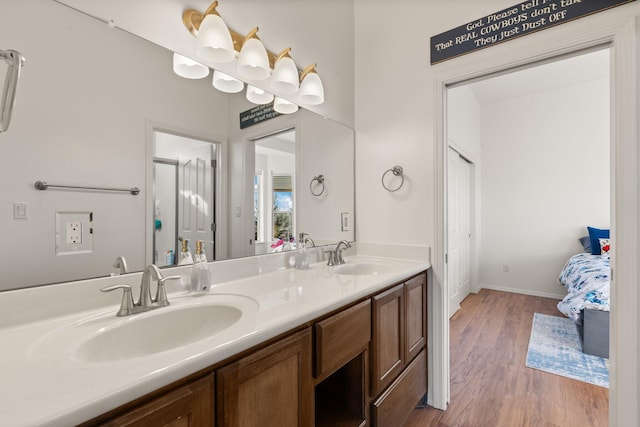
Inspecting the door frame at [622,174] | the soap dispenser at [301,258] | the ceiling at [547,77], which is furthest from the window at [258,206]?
the ceiling at [547,77]

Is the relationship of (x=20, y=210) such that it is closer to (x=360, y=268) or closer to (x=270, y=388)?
(x=270, y=388)

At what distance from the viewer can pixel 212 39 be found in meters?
1.28

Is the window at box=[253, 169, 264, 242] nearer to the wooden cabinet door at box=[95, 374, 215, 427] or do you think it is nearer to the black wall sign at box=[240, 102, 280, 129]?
the black wall sign at box=[240, 102, 280, 129]

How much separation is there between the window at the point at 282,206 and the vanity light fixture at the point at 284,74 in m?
0.50

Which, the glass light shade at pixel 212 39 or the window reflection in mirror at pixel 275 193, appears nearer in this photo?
the glass light shade at pixel 212 39

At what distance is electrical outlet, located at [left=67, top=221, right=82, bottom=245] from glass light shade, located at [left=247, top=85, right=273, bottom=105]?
3.14ft

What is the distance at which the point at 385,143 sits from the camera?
2.11m

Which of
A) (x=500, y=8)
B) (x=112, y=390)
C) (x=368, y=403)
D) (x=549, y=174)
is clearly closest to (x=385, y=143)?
(x=500, y=8)

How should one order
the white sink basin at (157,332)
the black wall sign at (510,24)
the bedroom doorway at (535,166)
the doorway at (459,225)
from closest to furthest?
the white sink basin at (157,332) < the black wall sign at (510,24) < the doorway at (459,225) < the bedroom doorway at (535,166)

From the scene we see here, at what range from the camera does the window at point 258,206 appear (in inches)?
64.9

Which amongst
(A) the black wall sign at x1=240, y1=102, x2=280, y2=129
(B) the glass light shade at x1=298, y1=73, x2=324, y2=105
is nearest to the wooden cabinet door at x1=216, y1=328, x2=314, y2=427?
(A) the black wall sign at x1=240, y1=102, x2=280, y2=129

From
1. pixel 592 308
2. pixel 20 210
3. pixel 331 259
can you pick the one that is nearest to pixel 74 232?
pixel 20 210

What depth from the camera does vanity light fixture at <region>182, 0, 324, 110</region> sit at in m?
1.28

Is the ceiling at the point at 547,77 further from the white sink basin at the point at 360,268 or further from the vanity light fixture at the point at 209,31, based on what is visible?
the vanity light fixture at the point at 209,31
